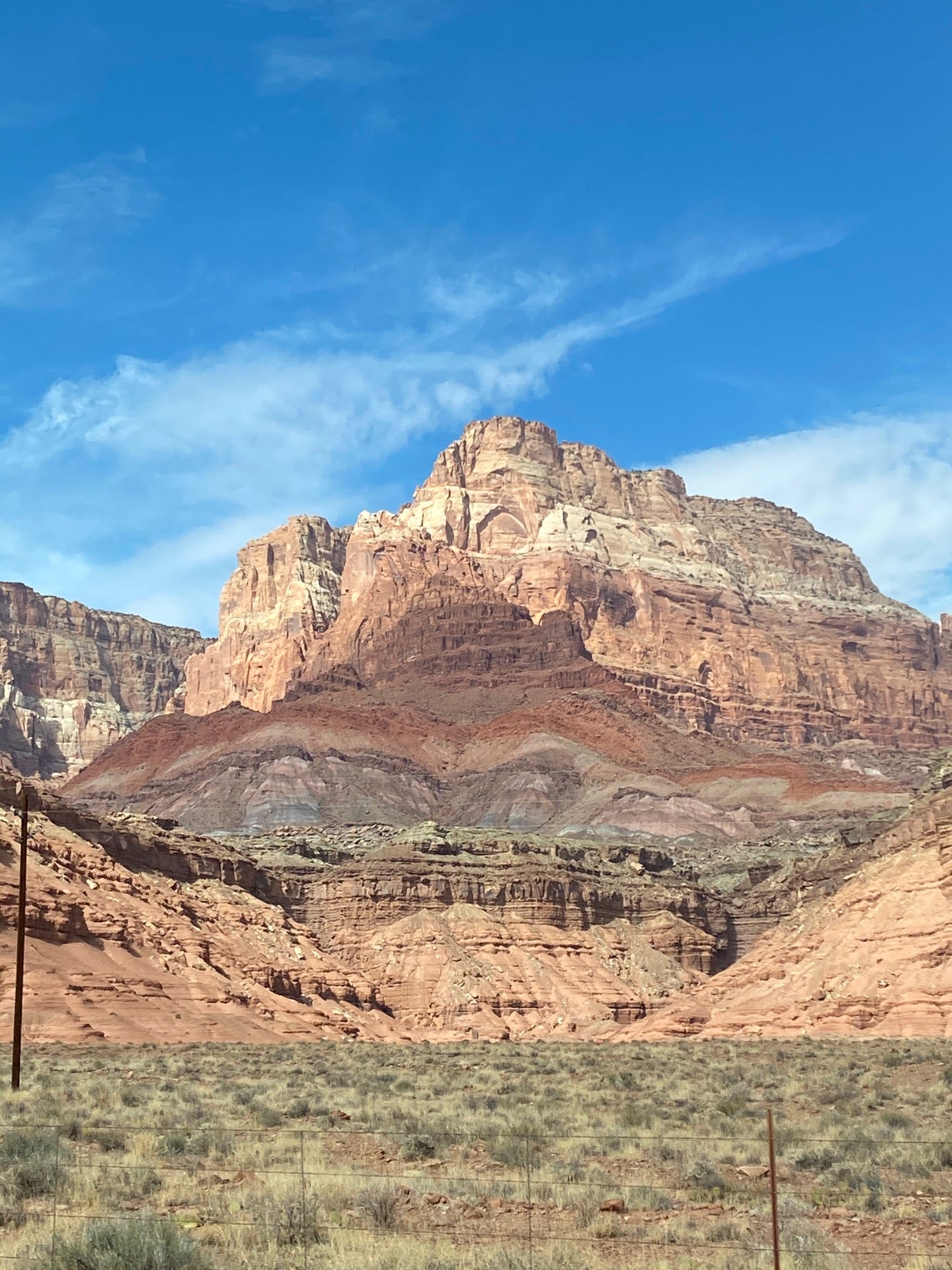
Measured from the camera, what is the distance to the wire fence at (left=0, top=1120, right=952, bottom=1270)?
1594 centimetres

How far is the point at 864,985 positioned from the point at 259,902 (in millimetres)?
40333

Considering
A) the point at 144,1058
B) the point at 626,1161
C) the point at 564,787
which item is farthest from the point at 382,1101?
the point at 564,787

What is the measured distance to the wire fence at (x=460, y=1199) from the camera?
15.9m

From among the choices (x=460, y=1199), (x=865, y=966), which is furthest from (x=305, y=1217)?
(x=865, y=966)

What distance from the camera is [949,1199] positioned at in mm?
19578

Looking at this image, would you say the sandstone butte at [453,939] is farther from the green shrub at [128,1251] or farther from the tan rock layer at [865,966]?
the green shrub at [128,1251]

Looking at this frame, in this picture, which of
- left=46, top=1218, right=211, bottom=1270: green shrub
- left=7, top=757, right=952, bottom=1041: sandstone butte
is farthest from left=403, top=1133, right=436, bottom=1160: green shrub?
left=7, top=757, right=952, bottom=1041: sandstone butte

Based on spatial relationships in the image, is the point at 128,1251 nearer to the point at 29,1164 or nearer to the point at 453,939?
the point at 29,1164

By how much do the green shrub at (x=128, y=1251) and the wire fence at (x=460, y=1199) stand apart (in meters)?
0.02

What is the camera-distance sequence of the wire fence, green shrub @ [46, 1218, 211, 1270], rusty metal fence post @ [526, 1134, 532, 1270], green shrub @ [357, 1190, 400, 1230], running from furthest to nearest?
1. green shrub @ [357, 1190, 400, 1230]
2. rusty metal fence post @ [526, 1134, 532, 1270]
3. the wire fence
4. green shrub @ [46, 1218, 211, 1270]

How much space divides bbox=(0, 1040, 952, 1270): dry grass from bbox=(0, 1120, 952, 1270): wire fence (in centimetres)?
4

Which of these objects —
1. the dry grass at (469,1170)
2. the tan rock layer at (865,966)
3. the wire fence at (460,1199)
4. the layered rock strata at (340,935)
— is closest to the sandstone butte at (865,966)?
the tan rock layer at (865,966)

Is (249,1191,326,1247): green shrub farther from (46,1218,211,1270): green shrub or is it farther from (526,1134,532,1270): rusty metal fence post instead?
(526,1134,532,1270): rusty metal fence post

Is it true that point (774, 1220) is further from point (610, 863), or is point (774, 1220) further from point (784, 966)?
point (610, 863)
